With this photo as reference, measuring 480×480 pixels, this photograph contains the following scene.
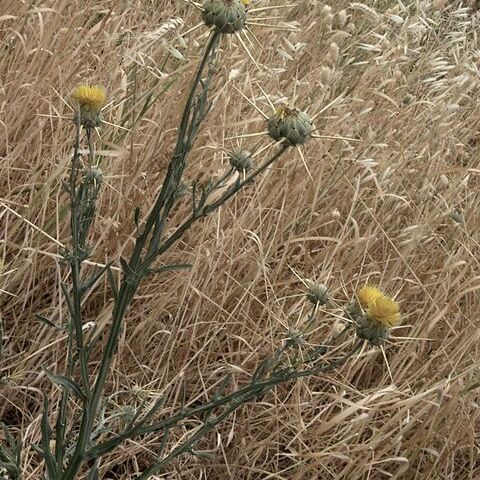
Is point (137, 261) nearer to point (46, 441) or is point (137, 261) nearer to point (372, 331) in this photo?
point (46, 441)

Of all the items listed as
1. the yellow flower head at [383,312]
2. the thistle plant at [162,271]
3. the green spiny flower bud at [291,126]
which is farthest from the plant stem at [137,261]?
the yellow flower head at [383,312]

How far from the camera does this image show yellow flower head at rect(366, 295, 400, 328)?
120 centimetres

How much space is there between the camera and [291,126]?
3.60ft

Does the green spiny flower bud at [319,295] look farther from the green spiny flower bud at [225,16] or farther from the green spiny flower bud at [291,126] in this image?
the green spiny flower bud at [225,16]

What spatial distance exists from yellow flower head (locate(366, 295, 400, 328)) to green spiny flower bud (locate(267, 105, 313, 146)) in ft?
0.93

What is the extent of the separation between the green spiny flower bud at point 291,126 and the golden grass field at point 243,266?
1.32 ft

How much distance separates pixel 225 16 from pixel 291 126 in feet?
0.59

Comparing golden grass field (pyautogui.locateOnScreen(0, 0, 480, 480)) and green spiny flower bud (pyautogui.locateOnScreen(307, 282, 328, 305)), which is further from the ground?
green spiny flower bud (pyautogui.locateOnScreen(307, 282, 328, 305))

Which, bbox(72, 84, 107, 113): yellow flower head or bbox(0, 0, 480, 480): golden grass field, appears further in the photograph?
bbox(0, 0, 480, 480): golden grass field

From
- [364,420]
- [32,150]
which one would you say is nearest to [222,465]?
[364,420]

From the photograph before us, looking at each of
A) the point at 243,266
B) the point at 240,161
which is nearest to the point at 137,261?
the point at 240,161

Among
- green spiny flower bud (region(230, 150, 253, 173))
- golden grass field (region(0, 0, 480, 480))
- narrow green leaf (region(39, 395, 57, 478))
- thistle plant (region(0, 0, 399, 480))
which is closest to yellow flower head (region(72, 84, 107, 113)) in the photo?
thistle plant (region(0, 0, 399, 480))

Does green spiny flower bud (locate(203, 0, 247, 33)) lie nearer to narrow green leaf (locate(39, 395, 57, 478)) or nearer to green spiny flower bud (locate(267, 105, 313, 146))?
green spiny flower bud (locate(267, 105, 313, 146))

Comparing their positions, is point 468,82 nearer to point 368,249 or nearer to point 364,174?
point 364,174
